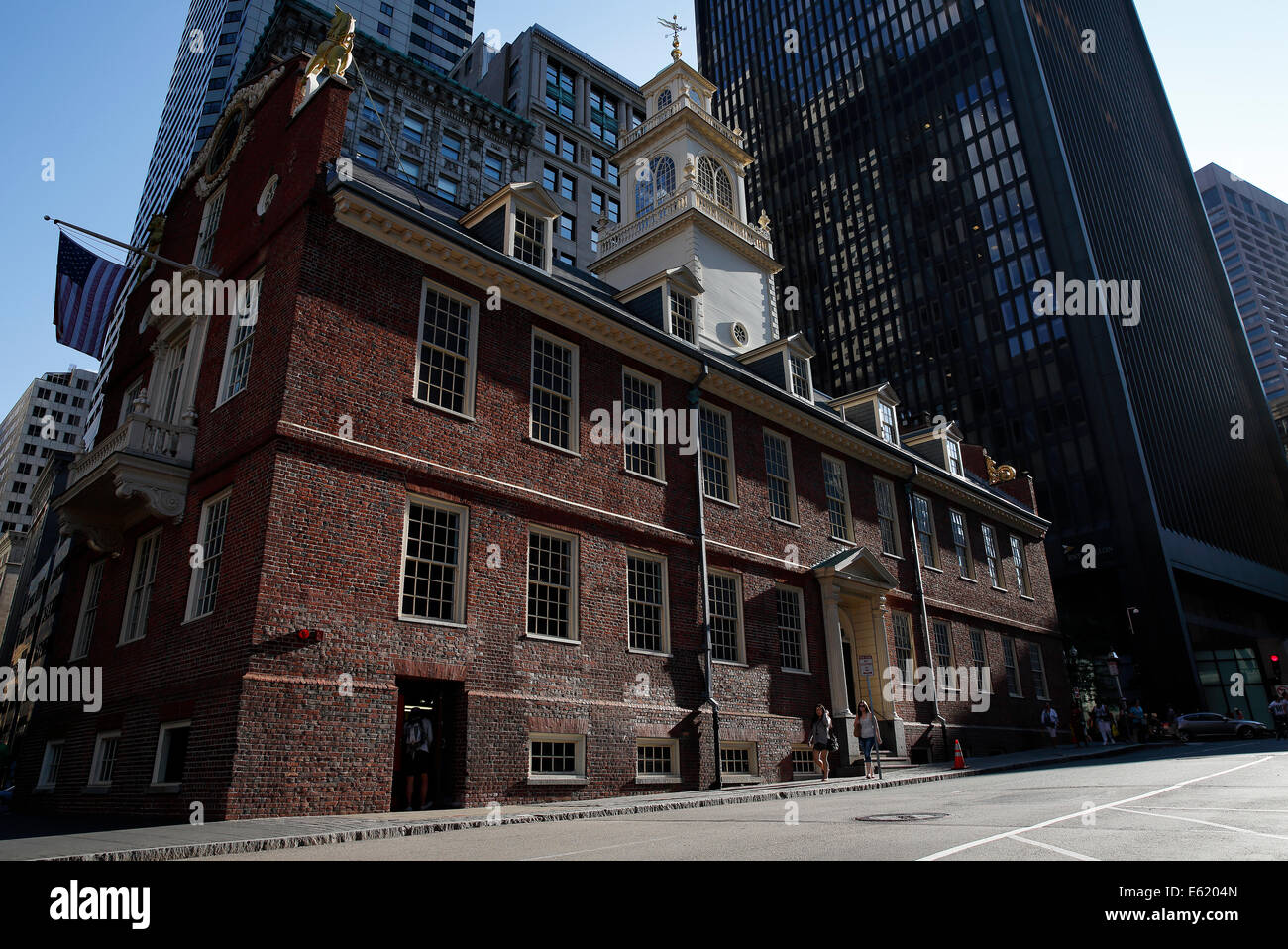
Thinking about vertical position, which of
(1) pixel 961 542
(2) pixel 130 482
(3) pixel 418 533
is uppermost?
(1) pixel 961 542

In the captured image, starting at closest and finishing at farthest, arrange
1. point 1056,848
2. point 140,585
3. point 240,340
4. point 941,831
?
point 1056,848 < point 941,831 < point 240,340 < point 140,585

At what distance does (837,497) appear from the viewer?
2672 centimetres

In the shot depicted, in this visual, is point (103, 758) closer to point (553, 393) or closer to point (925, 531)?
point (553, 393)

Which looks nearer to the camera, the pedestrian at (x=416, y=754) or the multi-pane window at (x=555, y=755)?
the pedestrian at (x=416, y=754)

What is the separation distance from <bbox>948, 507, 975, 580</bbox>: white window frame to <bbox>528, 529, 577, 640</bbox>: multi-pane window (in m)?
20.0

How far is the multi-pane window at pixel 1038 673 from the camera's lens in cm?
3531

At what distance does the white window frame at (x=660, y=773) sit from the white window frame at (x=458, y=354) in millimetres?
8042

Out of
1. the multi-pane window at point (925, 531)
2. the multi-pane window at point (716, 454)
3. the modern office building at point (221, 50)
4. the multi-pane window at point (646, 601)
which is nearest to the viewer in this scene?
the multi-pane window at point (646, 601)

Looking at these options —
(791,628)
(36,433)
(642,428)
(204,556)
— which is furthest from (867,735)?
(36,433)

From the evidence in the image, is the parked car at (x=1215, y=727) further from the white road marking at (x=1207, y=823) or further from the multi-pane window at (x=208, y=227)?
the multi-pane window at (x=208, y=227)

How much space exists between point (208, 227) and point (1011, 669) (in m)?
33.0

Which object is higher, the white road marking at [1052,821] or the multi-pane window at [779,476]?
the multi-pane window at [779,476]

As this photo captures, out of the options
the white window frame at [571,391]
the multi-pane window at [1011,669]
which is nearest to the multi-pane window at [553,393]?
the white window frame at [571,391]
